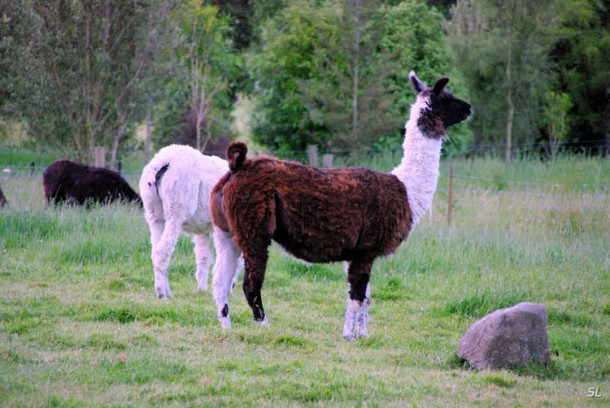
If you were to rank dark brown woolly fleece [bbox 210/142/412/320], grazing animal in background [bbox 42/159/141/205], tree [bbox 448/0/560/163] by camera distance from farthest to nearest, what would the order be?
tree [bbox 448/0/560/163], grazing animal in background [bbox 42/159/141/205], dark brown woolly fleece [bbox 210/142/412/320]

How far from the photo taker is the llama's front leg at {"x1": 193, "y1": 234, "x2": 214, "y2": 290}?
8.78m

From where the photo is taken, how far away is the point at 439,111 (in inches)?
282

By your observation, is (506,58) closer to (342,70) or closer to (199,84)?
(342,70)

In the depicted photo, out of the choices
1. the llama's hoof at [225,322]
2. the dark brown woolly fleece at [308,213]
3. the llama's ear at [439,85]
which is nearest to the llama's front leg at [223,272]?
the llama's hoof at [225,322]

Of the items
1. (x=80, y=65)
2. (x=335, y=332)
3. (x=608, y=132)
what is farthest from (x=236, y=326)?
(x=608, y=132)

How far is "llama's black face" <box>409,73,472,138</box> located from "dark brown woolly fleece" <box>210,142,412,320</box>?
699mm

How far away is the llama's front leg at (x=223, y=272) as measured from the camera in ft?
22.5

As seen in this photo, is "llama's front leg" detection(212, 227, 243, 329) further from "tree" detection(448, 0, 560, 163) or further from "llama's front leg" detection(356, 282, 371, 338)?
"tree" detection(448, 0, 560, 163)

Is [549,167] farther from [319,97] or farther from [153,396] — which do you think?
[153,396]

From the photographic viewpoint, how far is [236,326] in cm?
695

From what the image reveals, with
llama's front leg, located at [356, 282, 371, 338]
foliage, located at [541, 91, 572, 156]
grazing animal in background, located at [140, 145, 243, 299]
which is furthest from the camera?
foliage, located at [541, 91, 572, 156]

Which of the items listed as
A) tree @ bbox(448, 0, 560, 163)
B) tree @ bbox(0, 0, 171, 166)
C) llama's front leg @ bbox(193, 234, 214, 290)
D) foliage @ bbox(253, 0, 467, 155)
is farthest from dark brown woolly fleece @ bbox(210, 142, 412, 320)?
tree @ bbox(448, 0, 560, 163)

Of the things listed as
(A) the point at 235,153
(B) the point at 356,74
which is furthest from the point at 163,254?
(B) the point at 356,74

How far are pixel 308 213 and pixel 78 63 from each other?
12775 mm
